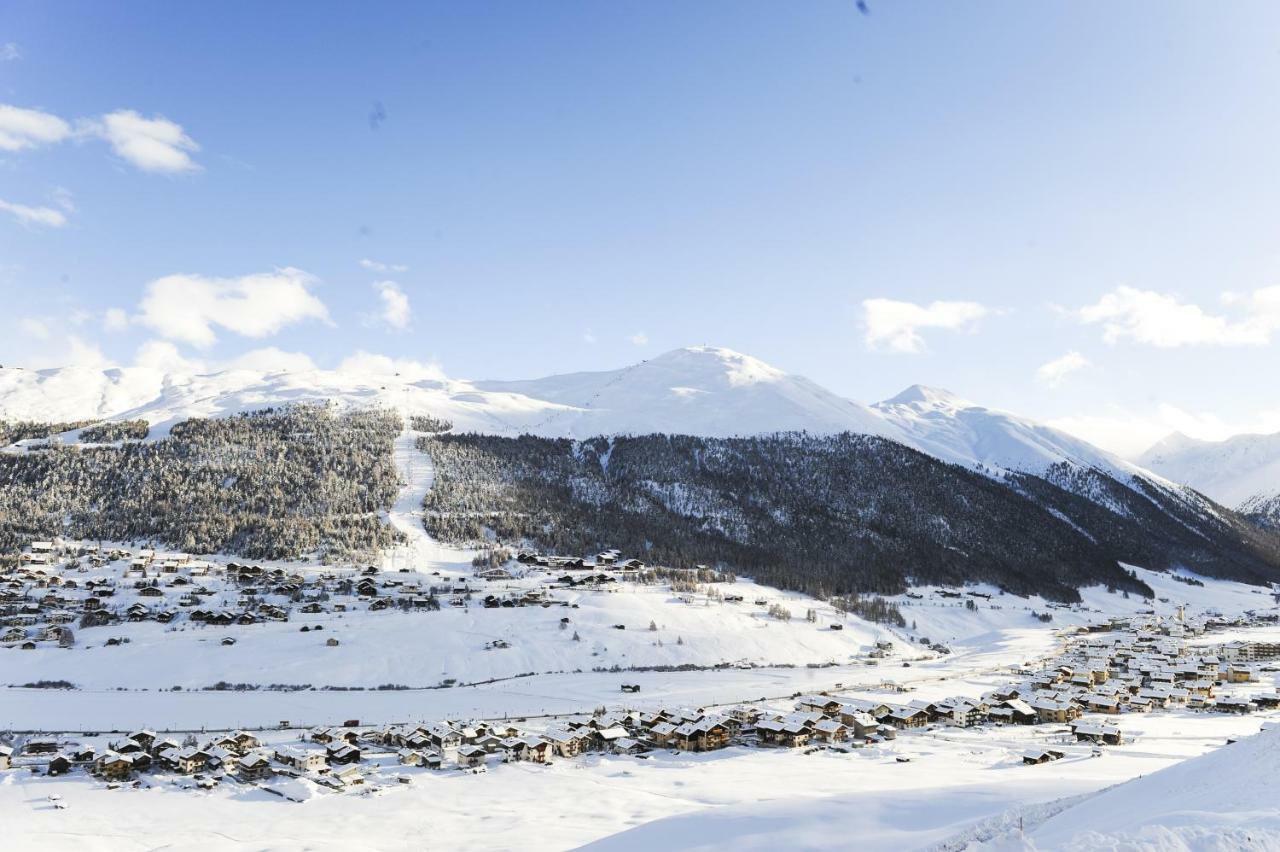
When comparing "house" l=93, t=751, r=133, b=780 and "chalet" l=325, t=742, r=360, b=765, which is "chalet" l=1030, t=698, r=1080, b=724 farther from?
"house" l=93, t=751, r=133, b=780

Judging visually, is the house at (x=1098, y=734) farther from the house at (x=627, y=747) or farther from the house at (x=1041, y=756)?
the house at (x=627, y=747)

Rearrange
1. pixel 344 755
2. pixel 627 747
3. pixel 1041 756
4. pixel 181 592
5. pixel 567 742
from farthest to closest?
pixel 181 592 → pixel 627 747 → pixel 567 742 → pixel 344 755 → pixel 1041 756

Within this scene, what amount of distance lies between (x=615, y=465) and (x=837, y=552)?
59.2 m

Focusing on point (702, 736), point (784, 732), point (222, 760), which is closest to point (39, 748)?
point (222, 760)

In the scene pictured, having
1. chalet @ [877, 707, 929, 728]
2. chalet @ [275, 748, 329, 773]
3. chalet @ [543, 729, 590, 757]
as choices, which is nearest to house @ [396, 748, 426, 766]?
chalet @ [275, 748, 329, 773]

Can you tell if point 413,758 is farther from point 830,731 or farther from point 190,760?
point 830,731

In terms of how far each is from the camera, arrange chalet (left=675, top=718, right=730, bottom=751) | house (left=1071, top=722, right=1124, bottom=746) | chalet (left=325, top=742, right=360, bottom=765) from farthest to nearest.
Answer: chalet (left=675, top=718, right=730, bottom=751) → house (left=1071, top=722, right=1124, bottom=746) → chalet (left=325, top=742, right=360, bottom=765)

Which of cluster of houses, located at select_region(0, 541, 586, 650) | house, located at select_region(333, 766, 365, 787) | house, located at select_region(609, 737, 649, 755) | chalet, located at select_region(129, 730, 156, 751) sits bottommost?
house, located at select_region(609, 737, 649, 755)

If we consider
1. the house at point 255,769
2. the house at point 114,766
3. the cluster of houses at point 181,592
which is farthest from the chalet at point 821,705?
the house at point 114,766

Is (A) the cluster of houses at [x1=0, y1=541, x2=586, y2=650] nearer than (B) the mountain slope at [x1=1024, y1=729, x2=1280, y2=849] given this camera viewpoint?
No

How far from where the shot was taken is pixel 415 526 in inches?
4879

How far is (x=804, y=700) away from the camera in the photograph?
184 ft

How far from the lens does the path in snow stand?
351 ft

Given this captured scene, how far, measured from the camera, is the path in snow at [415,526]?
10700 cm
